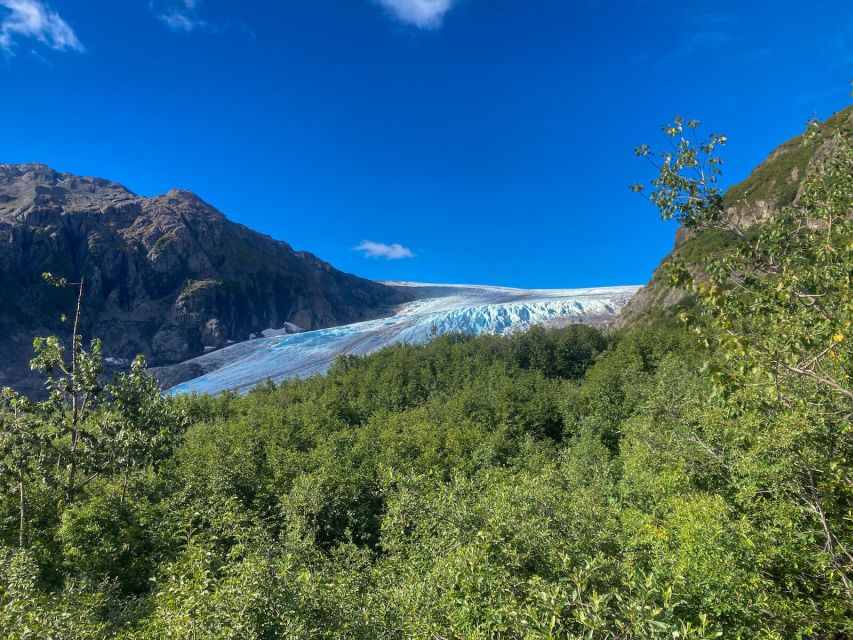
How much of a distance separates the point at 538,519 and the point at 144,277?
14774cm

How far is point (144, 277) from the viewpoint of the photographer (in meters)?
130

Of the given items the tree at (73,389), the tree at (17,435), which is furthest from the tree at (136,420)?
the tree at (17,435)

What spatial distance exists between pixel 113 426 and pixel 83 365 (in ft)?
7.37

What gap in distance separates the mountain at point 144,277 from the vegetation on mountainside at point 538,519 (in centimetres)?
10784

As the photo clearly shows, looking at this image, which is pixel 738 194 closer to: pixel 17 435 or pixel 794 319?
pixel 794 319

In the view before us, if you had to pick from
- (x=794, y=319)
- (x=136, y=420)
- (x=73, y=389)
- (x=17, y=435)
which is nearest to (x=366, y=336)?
(x=136, y=420)

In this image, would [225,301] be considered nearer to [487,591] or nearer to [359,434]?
[359,434]

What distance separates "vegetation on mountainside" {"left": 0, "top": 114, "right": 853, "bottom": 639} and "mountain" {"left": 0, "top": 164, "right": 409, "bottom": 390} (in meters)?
108

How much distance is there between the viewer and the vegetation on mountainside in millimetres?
5988

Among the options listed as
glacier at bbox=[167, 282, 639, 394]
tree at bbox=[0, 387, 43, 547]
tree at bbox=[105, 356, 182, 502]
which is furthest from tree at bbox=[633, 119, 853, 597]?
glacier at bbox=[167, 282, 639, 394]

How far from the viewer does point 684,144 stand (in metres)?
7.55

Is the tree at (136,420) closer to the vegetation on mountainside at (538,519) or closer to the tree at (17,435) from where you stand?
the vegetation on mountainside at (538,519)

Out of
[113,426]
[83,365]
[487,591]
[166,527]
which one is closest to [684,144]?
[487,591]

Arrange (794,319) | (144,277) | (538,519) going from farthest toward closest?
(144,277), (538,519), (794,319)
